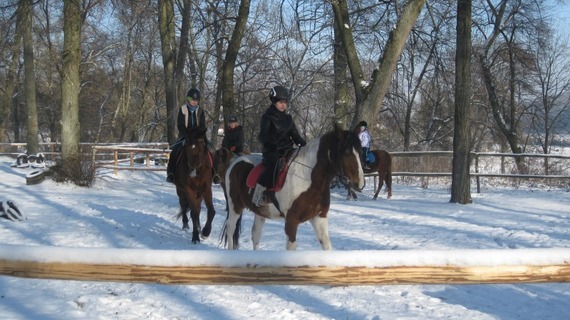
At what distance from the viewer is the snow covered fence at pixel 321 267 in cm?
372

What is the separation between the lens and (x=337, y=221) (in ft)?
35.8

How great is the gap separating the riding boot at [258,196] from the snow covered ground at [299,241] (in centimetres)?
127

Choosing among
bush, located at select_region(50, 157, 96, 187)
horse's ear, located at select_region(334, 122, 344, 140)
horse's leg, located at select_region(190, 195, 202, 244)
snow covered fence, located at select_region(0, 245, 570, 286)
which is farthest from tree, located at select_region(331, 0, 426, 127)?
snow covered fence, located at select_region(0, 245, 570, 286)

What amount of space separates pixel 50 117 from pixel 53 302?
48.3 meters

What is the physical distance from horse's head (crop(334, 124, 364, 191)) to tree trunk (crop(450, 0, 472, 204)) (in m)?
7.92

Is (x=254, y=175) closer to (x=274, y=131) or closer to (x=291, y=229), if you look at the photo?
(x=274, y=131)

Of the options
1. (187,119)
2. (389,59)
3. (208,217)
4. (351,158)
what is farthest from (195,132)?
(389,59)

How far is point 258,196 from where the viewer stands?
6.69 m

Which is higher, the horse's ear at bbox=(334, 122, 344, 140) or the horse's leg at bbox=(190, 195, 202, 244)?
the horse's ear at bbox=(334, 122, 344, 140)

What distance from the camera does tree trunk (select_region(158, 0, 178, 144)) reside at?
76.7ft

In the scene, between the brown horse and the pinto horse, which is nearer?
Answer: the pinto horse

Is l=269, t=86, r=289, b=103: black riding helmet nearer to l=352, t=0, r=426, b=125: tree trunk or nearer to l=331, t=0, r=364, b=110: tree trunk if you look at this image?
l=352, t=0, r=426, b=125: tree trunk

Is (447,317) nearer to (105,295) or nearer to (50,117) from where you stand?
(105,295)

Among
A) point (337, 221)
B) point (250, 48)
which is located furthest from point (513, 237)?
point (250, 48)
